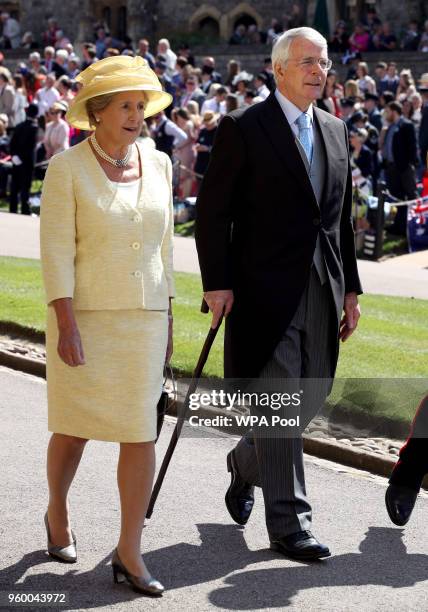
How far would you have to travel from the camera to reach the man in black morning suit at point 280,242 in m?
5.67

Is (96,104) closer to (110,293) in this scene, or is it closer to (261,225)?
(110,293)

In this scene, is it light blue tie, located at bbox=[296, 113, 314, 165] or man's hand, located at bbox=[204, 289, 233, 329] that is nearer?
man's hand, located at bbox=[204, 289, 233, 329]

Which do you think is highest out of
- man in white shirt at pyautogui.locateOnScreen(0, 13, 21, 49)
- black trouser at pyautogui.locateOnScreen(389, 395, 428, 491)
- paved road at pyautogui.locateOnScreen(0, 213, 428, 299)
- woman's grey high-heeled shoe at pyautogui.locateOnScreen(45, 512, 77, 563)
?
man in white shirt at pyautogui.locateOnScreen(0, 13, 21, 49)

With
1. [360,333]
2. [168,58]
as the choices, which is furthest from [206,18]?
[360,333]

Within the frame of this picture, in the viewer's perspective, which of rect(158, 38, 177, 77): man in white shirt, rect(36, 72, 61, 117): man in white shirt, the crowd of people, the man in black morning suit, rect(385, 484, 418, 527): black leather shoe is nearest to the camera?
the man in black morning suit

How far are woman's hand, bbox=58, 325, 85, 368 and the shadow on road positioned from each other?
832mm

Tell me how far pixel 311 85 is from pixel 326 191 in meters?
0.45

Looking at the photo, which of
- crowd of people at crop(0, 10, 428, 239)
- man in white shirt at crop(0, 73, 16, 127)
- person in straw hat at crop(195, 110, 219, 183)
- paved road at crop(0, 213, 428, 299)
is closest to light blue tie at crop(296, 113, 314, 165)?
paved road at crop(0, 213, 428, 299)

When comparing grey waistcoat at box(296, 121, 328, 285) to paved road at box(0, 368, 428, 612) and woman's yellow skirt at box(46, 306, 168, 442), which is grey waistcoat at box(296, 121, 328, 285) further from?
paved road at box(0, 368, 428, 612)

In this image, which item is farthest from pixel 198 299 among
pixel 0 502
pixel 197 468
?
pixel 0 502

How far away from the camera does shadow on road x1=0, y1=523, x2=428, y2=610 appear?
5016mm

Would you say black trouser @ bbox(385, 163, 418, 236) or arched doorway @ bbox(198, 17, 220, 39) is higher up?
arched doorway @ bbox(198, 17, 220, 39)

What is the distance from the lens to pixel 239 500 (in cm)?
604

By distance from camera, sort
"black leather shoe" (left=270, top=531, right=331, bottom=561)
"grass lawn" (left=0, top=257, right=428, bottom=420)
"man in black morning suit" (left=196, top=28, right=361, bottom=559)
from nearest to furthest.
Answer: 1. "black leather shoe" (left=270, top=531, right=331, bottom=561)
2. "man in black morning suit" (left=196, top=28, right=361, bottom=559)
3. "grass lawn" (left=0, top=257, right=428, bottom=420)
